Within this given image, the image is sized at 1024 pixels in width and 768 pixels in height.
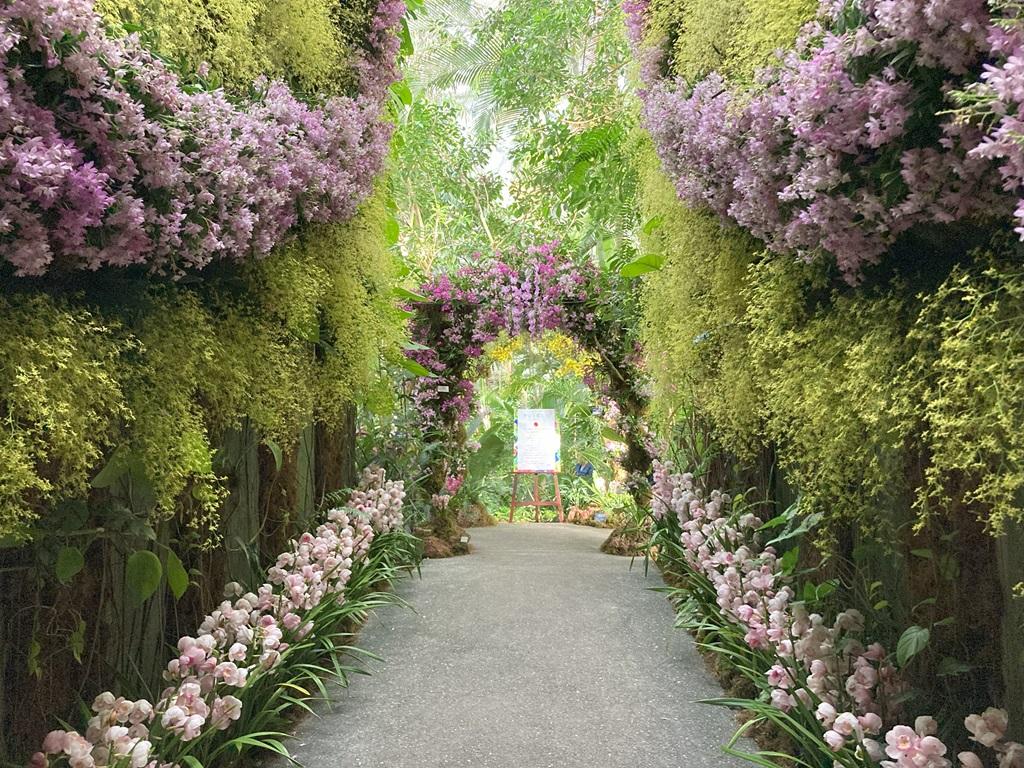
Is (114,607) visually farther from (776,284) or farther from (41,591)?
(776,284)

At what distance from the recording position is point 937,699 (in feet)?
4.95

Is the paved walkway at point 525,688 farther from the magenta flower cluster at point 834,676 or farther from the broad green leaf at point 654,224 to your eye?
the broad green leaf at point 654,224

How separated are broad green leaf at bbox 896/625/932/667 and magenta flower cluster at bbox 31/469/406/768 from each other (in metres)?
1.24

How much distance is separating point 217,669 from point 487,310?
4588 mm

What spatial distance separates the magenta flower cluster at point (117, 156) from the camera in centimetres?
Result: 103

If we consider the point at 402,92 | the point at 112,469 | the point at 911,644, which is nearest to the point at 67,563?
the point at 112,469

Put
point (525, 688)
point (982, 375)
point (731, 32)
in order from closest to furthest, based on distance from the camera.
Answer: point (982, 375) < point (731, 32) < point (525, 688)

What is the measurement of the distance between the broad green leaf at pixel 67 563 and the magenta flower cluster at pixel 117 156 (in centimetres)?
46

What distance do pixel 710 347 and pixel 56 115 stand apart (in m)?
1.69

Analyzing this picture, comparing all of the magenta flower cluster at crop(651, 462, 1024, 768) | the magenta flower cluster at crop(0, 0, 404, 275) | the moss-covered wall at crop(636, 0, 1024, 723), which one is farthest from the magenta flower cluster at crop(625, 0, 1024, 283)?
the magenta flower cluster at crop(0, 0, 404, 275)

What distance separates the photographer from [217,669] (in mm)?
1624

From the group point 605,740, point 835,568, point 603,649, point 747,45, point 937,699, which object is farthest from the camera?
point 603,649

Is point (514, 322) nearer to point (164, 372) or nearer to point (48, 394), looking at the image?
point (164, 372)

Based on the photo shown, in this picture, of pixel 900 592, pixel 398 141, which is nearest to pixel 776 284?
pixel 900 592
